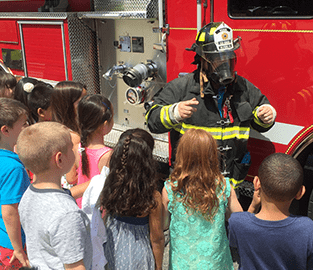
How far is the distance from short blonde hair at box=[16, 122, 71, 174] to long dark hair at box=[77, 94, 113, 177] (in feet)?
2.03

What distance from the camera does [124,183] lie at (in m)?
1.73

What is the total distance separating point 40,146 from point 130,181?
0.47 meters

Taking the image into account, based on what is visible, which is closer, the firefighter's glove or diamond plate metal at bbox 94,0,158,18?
the firefighter's glove

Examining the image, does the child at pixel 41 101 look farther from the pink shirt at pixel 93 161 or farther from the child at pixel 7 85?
the pink shirt at pixel 93 161

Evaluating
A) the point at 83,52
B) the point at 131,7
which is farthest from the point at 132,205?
the point at 83,52

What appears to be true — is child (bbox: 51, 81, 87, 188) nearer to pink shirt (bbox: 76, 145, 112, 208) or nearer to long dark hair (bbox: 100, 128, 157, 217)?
pink shirt (bbox: 76, 145, 112, 208)

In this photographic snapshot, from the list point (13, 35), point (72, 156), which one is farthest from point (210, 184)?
point (13, 35)

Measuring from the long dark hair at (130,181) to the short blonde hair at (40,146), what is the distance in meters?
0.31

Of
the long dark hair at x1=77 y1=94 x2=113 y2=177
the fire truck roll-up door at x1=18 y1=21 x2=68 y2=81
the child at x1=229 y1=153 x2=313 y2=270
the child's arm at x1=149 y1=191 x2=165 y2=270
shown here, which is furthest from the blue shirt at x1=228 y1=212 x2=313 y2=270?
the fire truck roll-up door at x1=18 y1=21 x2=68 y2=81

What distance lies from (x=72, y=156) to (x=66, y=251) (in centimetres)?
41

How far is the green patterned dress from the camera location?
5.85ft

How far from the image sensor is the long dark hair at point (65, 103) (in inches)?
101

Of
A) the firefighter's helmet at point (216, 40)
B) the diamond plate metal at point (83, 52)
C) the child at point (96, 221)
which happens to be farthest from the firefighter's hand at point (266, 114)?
the diamond plate metal at point (83, 52)

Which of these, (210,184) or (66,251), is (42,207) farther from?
(210,184)
